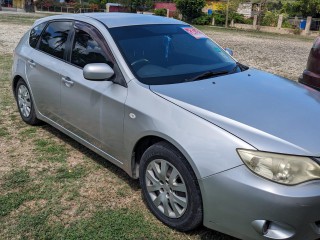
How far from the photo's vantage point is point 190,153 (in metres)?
2.78

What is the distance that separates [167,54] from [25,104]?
2.49 meters

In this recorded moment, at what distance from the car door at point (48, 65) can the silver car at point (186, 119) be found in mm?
17

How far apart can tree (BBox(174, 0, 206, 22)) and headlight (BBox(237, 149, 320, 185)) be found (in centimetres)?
4825

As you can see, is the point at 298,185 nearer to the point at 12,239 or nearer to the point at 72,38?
the point at 12,239

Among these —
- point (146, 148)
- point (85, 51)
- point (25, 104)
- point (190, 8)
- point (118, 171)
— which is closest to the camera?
point (146, 148)

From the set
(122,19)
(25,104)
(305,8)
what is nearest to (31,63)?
(25,104)

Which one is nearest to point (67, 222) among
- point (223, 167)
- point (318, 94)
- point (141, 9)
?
point (223, 167)

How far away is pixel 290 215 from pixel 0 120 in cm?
456

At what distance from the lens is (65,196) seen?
11.9 feet

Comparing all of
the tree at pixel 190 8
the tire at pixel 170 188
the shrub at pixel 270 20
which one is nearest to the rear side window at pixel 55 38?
the tire at pixel 170 188

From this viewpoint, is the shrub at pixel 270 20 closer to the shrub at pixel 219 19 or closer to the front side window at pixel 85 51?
the shrub at pixel 219 19

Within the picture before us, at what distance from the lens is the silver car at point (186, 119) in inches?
98.8

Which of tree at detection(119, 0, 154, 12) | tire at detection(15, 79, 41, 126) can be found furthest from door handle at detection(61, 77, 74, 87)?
tree at detection(119, 0, 154, 12)

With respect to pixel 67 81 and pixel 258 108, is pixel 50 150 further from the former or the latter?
pixel 258 108
